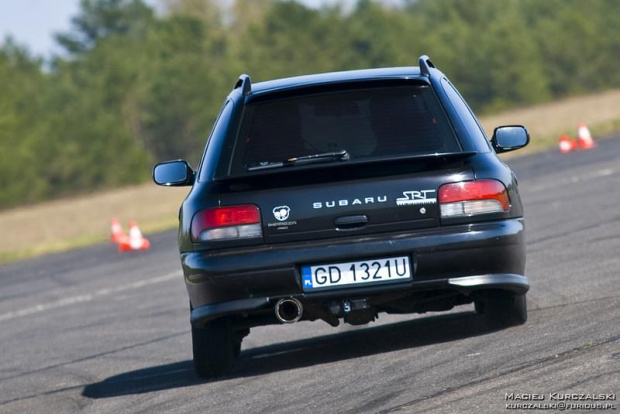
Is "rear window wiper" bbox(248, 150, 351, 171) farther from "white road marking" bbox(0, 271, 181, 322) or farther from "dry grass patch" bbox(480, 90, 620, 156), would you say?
"dry grass patch" bbox(480, 90, 620, 156)

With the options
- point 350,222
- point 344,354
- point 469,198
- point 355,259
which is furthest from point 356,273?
point 344,354

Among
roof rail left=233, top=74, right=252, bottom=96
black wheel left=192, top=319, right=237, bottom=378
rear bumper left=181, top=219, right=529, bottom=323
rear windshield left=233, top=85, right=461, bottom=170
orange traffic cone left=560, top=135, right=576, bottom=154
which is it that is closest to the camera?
rear bumper left=181, top=219, right=529, bottom=323

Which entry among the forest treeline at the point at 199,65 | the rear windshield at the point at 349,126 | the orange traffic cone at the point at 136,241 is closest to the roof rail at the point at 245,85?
the rear windshield at the point at 349,126

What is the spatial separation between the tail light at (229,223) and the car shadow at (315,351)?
3.10 feet

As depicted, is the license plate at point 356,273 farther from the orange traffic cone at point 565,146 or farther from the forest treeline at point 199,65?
the forest treeline at point 199,65

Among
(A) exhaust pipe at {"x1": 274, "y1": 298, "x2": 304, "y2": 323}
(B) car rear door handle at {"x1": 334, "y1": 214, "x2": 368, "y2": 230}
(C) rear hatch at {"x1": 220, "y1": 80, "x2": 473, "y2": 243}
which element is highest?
(C) rear hatch at {"x1": 220, "y1": 80, "x2": 473, "y2": 243}

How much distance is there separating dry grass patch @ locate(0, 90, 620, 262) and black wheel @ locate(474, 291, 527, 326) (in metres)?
15.6

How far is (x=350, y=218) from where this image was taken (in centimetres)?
679

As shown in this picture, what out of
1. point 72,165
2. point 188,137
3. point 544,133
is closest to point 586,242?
point 544,133

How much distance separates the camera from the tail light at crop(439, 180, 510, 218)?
6.82 m

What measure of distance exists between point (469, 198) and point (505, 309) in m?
1.03

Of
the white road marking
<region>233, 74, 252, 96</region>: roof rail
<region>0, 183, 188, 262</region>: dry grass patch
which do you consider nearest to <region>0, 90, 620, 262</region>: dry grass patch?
<region>0, 183, 188, 262</region>: dry grass patch

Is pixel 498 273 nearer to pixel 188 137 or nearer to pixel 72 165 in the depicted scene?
pixel 72 165

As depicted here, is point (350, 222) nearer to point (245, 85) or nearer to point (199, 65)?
point (245, 85)
